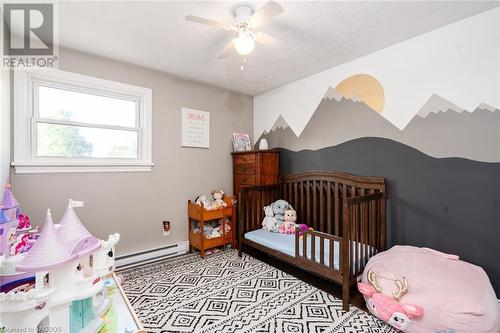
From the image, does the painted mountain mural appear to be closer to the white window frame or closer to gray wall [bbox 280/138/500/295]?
gray wall [bbox 280/138/500/295]

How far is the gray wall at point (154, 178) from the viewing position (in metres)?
2.43

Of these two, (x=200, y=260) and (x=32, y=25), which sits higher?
(x=32, y=25)

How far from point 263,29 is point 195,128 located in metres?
1.68

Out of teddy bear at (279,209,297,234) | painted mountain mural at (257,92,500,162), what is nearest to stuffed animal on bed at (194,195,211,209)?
teddy bear at (279,209,297,234)

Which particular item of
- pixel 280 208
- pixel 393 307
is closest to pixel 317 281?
pixel 393 307

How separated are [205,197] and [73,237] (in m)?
2.28

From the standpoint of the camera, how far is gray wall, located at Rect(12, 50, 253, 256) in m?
2.43

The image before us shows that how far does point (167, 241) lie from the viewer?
3.13 m

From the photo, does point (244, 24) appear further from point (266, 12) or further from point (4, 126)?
point (4, 126)

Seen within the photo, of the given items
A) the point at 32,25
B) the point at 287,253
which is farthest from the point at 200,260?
the point at 32,25

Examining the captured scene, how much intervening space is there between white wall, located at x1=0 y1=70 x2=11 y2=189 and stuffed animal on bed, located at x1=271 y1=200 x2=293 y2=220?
8.67 ft

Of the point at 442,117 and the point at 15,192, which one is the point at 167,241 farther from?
the point at 442,117

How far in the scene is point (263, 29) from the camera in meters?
2.11

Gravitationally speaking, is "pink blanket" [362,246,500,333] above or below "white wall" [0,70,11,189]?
below
